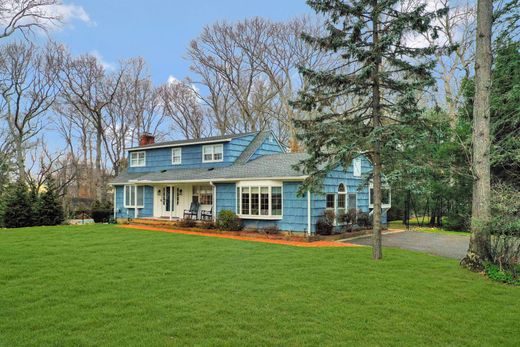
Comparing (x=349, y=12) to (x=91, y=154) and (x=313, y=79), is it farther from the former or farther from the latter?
(x=91, y=154)

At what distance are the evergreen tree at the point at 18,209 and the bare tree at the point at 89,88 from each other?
7722mm

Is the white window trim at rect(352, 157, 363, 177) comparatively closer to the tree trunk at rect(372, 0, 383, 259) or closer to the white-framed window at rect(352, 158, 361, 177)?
the white-framed window at rect(352, 158, 361, 177)

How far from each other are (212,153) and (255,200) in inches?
224

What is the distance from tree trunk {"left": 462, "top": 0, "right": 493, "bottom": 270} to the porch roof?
6.61 meters

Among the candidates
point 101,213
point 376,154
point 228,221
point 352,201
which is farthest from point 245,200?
point 101,213

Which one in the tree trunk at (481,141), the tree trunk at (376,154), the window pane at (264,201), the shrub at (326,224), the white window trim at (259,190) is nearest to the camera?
the tree trunk at (481,141)

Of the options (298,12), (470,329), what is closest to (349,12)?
(470,329)

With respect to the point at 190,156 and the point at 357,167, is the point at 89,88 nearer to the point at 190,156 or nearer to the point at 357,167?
the point at 190,156

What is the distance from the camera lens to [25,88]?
25797 millimetres

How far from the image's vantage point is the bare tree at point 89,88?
27.2 meters

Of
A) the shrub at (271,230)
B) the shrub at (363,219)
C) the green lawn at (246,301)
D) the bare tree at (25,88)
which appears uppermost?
the bare tree at (25,88)

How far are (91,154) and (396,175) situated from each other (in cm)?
3354

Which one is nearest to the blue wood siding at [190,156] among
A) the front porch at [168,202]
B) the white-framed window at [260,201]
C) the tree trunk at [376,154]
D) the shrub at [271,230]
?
the front porch at [168,202]

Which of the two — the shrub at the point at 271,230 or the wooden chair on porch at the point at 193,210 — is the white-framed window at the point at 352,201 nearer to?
the shrub at the point at 271,230
